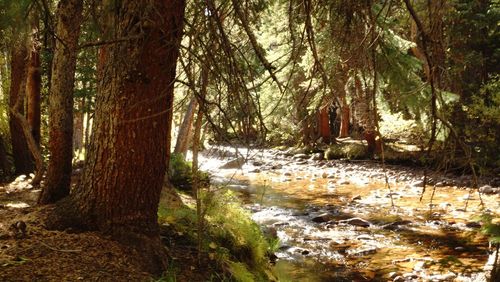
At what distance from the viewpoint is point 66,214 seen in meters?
3.45

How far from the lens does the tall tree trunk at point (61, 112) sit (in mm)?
4691

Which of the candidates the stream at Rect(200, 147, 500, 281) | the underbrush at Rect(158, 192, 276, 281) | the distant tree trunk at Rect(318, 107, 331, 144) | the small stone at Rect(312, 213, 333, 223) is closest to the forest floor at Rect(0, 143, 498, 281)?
the underbrush at Rect(158, 192, 276, 281)

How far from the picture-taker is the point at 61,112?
4.94 meters

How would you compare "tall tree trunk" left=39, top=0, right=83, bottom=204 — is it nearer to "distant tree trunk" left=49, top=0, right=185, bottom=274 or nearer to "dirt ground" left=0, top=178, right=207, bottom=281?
"dirt ground" left=0, top=178, right=207, bottom=281

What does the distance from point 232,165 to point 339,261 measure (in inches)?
496

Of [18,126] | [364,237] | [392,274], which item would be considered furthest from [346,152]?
[18,126]

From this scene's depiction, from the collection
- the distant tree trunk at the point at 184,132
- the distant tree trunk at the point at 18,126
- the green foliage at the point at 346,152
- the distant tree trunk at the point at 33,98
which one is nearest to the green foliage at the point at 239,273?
the distant tree trunk at the point at 33,98

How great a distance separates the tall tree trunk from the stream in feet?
4.88

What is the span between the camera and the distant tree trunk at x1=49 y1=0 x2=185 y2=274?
300cm

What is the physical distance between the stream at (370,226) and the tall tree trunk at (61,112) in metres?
1.49

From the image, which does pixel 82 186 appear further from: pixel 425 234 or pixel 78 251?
pixel 425 234

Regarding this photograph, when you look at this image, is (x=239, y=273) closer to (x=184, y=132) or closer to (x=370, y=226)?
(x=370, y=226)

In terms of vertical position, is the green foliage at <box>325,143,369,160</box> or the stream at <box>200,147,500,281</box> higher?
the green foliage at <box>325,143,369,160</box>

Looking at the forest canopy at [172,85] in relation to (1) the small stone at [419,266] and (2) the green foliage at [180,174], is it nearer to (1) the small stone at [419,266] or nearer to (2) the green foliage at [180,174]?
(1) the small stone at [419,266]
